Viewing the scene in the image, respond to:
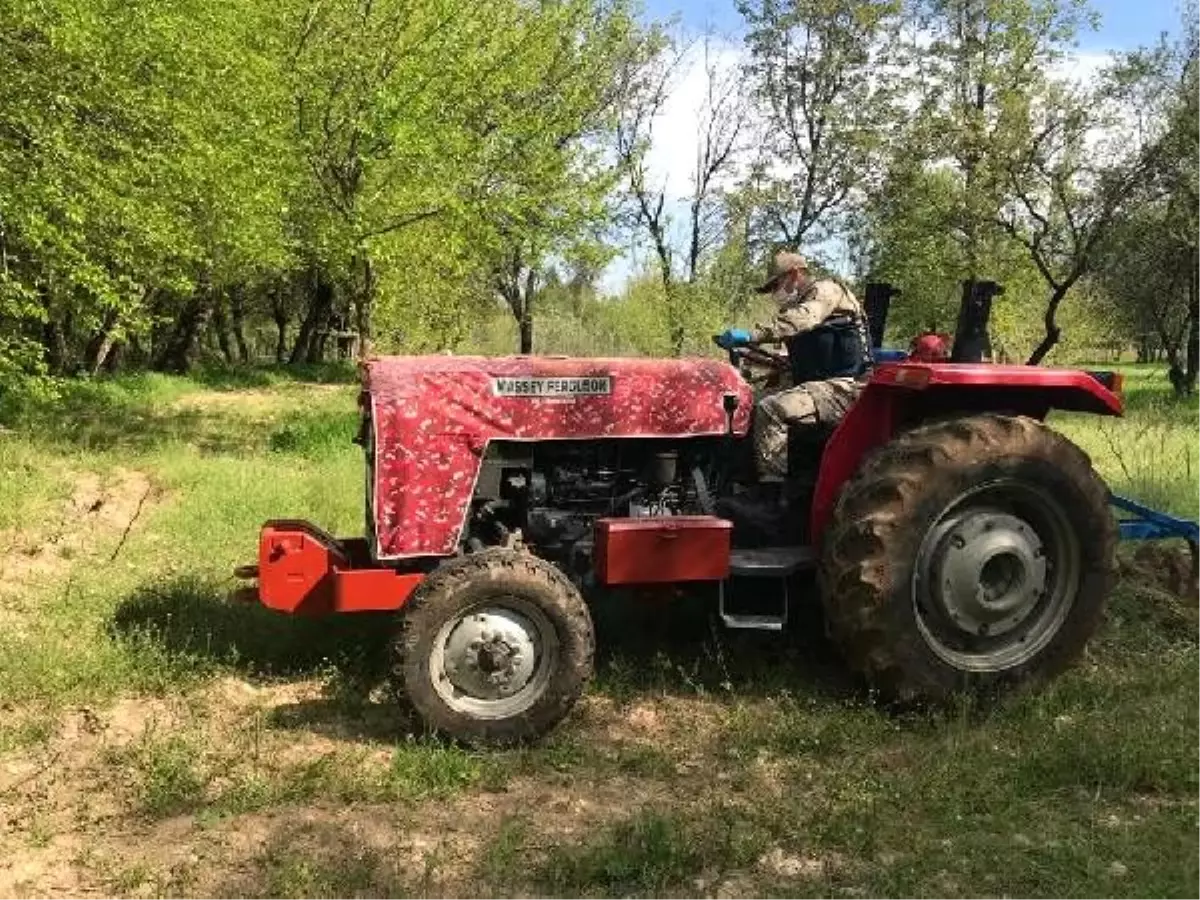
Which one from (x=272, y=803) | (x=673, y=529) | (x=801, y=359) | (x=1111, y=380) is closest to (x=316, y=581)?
(x=272, y=803)

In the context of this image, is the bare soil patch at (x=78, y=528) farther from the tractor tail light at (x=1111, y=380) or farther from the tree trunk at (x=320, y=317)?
the tree trunk at (x=320, y=317)

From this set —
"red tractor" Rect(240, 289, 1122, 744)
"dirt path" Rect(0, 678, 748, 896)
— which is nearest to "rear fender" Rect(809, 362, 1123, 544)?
"red tractor" Rect(240, 289, 1122, 744)

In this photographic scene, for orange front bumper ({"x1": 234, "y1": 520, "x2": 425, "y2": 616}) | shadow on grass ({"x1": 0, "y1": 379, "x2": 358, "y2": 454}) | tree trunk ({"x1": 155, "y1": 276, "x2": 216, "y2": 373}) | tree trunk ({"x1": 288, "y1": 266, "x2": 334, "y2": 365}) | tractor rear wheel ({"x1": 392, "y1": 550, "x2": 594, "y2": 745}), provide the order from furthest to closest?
tree trunk ({"x1": 288, "y1": 266, "x2": 334, "y2": 365}), tree trunk ({"x1": 155, "y1": 276, "x2": 216, "y2": 373}), shadow on grass ({"x1": 0, "y1": 379, "x2": 358, "y2": 454}), orange front bumper ({"x1": 234, "y1": 520, "x2": 425, "y2": 616}), tractor rear wheel ({"x1": 392, "y1": 550, "x2": 594, "y2": 745})

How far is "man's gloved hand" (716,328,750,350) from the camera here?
5.30 m

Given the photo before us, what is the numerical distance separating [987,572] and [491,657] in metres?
2.15

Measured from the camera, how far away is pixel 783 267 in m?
5.60

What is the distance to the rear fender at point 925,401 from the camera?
196 inches

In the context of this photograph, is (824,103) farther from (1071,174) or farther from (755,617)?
(755,617)

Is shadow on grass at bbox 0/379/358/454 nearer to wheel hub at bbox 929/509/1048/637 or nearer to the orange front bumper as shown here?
the orange front bumper

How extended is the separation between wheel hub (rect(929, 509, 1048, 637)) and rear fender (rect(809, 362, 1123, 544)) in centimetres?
48

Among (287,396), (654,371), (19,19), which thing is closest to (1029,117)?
(287,396)

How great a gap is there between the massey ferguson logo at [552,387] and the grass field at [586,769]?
1.30m

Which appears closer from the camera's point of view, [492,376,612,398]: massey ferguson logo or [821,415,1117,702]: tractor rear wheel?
[821,415,1117,702]: tractor rear wheel

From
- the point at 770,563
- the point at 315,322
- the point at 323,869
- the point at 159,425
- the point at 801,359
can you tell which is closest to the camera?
the point at 323,869
